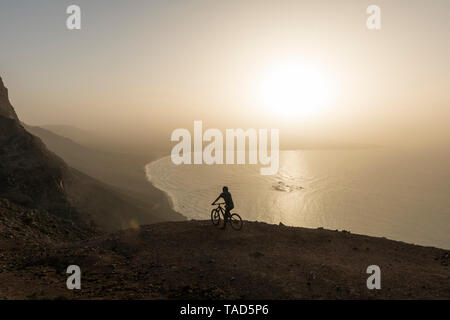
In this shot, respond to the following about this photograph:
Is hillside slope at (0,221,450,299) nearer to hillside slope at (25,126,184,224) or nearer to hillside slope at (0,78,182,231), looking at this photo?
hillside slope at (0,78,182,231)

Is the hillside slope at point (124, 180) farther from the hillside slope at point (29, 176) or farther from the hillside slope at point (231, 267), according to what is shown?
the hillside slope at point (231, 267)

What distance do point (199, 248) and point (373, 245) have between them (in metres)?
10.2

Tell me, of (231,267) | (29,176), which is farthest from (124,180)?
(231,267)

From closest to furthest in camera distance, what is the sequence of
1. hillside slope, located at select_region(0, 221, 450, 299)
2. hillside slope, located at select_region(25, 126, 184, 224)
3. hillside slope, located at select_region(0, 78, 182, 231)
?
hillside slope, located at select_region(0, 221, 450, 299)
hillside slope, located at select_region(0, 78, 182, 231)
hillside slope, located at select_region(25, 126, 184, 224)

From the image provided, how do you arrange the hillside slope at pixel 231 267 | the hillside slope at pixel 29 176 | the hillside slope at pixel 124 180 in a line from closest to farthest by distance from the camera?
the hillside slope at pixel 231 267 < the hillside slope at pixel 29 176 < the hillside slope at pixel 124 180

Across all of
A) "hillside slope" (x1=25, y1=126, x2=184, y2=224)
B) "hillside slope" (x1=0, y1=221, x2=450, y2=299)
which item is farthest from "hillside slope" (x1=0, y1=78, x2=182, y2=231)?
"hillside slope" (x1=25, y1=126, x2=184, y2=224)

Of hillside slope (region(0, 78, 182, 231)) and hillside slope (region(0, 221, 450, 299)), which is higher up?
hillside slope (region(0, 78, 182, 231))

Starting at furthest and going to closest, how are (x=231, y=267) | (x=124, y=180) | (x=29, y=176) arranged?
(x=124, y=180) < (x=29, y=176) < (x=231, y=267)

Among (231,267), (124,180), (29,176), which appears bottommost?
(231,267)

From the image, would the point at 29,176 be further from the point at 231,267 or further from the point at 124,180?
the point at 124,180

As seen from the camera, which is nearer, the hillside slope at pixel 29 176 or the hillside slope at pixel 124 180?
the hillside slope at pixel 29 176

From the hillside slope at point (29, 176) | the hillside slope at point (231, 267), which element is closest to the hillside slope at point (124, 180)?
the hillside slope at point (29, 176)

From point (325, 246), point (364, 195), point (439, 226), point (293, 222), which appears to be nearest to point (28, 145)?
point (325, 246)

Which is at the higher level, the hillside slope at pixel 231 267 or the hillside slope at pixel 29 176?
the hillside slope at pixel 29 176
